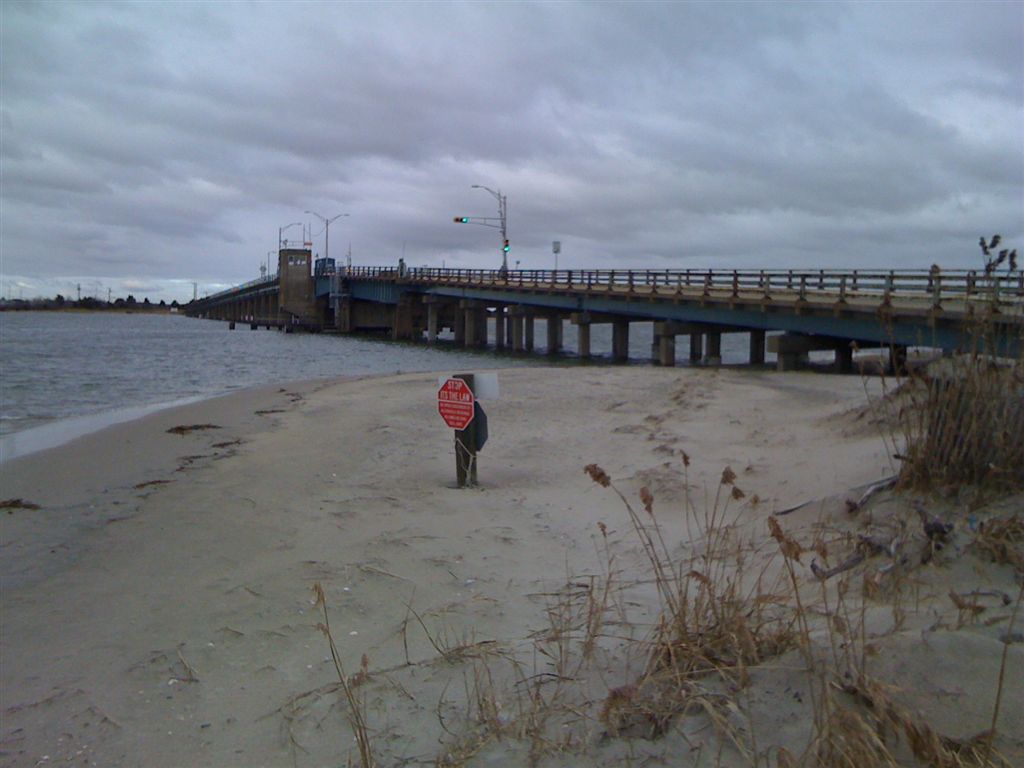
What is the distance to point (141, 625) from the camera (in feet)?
19.4

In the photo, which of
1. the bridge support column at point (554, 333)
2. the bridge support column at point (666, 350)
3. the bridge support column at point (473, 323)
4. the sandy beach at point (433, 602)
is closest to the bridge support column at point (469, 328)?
the bridge support column at point (473, 323)

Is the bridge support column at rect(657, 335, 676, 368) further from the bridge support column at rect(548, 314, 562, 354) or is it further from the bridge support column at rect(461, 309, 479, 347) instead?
the bridge support column at rect(461, 309, 479, 347)

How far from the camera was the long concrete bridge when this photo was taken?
1031 cm

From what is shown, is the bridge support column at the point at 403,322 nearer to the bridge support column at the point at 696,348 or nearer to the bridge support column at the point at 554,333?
the bridge support column at the point at 554,333

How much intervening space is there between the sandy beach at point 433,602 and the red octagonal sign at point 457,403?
0.77 m

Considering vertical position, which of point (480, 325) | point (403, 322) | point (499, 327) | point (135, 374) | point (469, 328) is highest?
point (403, 322)

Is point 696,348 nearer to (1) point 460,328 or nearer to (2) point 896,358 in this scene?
(1) point 460,328

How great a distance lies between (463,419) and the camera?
9.61 meters

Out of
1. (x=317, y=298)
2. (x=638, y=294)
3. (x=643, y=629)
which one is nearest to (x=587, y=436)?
(x=643, y=629)

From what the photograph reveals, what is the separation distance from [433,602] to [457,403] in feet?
13.7

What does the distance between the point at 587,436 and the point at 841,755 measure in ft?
33.1

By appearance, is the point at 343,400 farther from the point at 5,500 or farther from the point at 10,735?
the point at 10,735

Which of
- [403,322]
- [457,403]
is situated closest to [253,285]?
[403,322]

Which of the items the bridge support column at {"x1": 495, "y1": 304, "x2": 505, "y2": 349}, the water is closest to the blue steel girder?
the water
